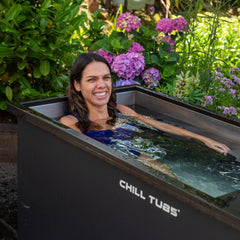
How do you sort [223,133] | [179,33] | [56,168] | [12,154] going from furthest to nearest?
1. [179,33]
2. [12,154]
3. [223,133]
4. [56,168]

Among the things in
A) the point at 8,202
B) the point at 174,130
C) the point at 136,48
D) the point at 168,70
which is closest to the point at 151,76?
the point at 168,70

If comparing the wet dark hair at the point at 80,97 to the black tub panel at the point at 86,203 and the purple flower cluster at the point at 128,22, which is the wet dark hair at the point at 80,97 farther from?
the purple flower cluster at the point at 128,22

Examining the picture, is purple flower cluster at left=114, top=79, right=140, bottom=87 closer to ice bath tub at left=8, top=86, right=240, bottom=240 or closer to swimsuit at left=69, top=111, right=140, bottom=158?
ice bath tub at left=8, top=86, right=240, bottom=240

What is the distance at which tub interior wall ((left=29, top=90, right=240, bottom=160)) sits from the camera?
8.41 feet

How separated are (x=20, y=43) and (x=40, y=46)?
0.55ft

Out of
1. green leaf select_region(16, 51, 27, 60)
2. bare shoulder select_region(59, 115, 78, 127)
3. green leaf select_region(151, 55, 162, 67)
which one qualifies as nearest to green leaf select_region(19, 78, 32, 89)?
green leaf select_region(16, 51, 27, 60)

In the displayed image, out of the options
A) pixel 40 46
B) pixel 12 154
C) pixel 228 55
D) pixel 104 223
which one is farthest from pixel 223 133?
pixel 228 55

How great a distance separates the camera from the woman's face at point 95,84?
281cm

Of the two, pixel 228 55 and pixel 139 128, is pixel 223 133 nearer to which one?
pixel 139 128

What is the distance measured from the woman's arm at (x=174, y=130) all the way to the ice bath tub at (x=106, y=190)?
0.04 metres

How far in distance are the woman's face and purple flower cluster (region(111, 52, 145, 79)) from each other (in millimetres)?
1214

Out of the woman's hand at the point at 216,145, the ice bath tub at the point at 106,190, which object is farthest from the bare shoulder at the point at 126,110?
Answer: the woman's hand at the point at 216,145

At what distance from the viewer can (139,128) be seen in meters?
3.04

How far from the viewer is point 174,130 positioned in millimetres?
2914
